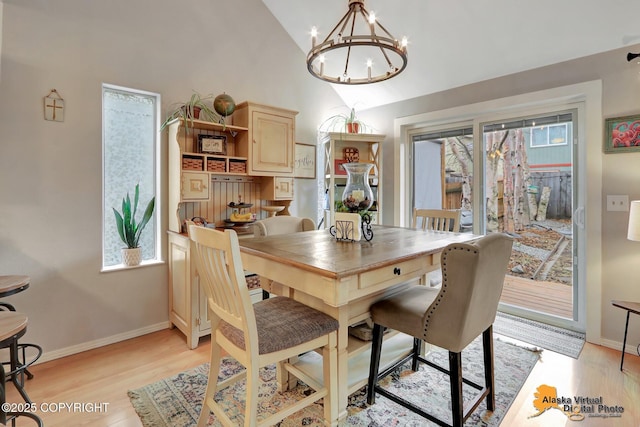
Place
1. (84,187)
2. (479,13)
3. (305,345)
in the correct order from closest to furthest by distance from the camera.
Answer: (305,345)
(84,187)
(479,13)

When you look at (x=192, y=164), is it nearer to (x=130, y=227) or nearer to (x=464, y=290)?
(x=130, y=227)

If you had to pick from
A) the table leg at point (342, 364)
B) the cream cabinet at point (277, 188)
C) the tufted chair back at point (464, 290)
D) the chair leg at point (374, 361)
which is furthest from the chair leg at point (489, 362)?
the cream cabinet at point (277, 188)

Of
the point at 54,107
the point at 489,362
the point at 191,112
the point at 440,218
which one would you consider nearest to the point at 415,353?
the point at 489,362

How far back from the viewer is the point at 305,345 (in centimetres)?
144

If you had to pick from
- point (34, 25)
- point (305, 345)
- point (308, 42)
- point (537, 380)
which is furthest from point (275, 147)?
point (537, 380)

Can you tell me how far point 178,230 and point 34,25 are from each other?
1730mm

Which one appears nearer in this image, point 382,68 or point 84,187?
point 84,187

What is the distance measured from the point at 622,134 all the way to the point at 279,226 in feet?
8.79

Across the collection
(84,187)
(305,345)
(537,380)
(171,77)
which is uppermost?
(171,77)

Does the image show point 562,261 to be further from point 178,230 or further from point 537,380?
point 178,230

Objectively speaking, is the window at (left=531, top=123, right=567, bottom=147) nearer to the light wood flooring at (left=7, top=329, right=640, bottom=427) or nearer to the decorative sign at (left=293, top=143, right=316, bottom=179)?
the light wood flooring at (left=7, top=329, right=640, bottom=427)

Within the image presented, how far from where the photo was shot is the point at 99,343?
254cm

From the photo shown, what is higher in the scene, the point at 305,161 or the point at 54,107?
the point at 54,107

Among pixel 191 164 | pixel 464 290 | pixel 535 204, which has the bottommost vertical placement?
pixel 464 290
